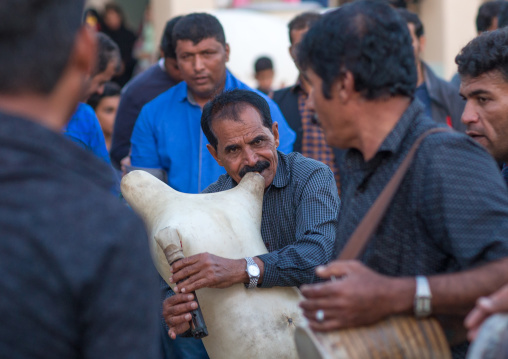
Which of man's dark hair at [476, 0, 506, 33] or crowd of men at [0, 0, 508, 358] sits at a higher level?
man's dark hair at [476, 0, 506, 33]

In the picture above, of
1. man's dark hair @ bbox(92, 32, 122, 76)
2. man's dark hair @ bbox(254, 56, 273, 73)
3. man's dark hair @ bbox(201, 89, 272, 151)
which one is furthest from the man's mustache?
man's dark hair @ bbox(254, 56, 273, 73)

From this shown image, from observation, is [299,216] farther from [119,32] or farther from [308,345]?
[119,32]

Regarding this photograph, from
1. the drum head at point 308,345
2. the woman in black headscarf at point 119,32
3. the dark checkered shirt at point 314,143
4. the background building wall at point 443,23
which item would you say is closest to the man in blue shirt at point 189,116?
the dark checkered shirt at point 314,143

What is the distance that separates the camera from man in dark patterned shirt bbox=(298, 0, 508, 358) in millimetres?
1680

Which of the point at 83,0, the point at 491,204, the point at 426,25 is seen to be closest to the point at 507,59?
the point at 491,204

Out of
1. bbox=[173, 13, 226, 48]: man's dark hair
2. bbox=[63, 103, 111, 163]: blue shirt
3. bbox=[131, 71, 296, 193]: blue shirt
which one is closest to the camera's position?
bbox=[63, 103, 111, 163]: blue shirt

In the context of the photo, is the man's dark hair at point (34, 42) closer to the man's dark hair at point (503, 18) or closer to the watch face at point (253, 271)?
the watch face at point (253, 271)

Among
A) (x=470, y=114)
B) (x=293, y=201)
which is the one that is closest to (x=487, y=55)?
(x=470, y=114)

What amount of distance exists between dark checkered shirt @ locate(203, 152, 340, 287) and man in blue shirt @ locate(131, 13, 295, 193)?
0.93m

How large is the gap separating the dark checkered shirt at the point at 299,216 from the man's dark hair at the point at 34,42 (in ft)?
4.42

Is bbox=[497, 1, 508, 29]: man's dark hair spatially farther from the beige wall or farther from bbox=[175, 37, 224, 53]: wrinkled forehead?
the beige wall

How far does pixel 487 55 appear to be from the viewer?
2453mm

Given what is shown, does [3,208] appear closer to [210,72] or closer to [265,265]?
[265,265]

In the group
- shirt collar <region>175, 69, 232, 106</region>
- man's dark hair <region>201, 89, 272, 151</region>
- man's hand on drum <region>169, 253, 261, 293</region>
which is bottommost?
man's hand on drum <region>169, 253, 261, 293</region>
